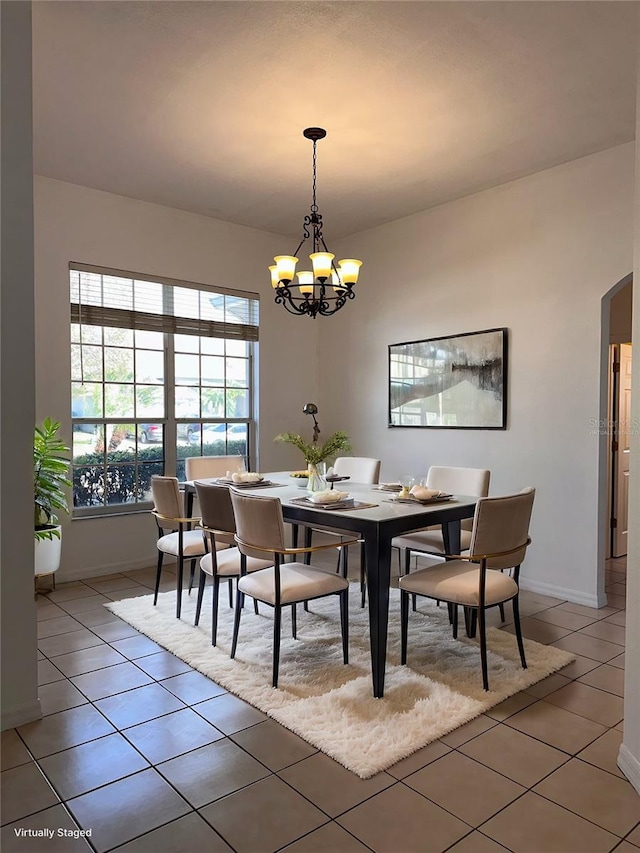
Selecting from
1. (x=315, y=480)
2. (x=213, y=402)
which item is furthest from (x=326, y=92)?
(x=213, y=402)

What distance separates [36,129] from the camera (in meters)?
3.73

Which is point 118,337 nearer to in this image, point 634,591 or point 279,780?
point 279,780

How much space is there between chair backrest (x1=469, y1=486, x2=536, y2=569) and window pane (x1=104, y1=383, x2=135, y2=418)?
10.9 feet

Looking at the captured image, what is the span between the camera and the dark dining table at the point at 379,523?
8.73 ft

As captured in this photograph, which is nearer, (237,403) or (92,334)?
(92,334)

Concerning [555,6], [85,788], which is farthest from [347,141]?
[85,788]

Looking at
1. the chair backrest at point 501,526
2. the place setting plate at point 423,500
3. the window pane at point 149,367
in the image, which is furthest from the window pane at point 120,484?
the chair backrest at point 501,526

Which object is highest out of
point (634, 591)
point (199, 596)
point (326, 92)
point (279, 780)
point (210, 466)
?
point (326, 92)

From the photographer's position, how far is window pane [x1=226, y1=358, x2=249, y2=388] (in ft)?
19.0

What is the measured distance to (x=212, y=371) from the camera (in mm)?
5652

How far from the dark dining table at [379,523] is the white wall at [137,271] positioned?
197 centimetres

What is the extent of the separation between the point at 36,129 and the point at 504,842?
435 centimetres

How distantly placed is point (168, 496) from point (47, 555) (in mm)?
1116

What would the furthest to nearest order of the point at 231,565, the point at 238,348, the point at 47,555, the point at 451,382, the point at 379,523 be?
the point at 238,348 → the point at 451,382 → the point at 47,555 → the point at 231,565 → the point at 379,523
